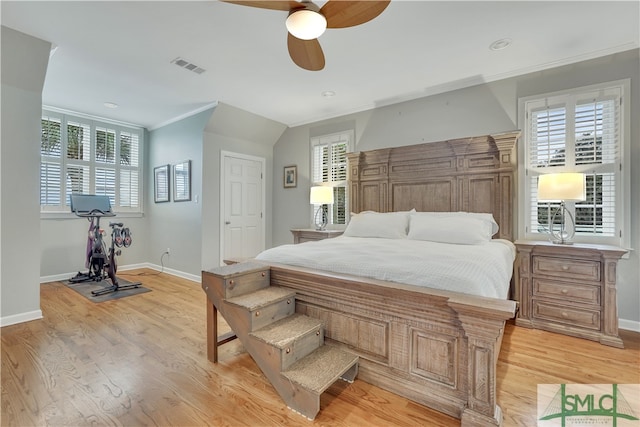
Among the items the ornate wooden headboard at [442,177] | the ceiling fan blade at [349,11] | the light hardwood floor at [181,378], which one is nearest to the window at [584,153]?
the ornate wooden headboard at [442,177]

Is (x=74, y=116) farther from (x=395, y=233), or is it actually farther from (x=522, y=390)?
(x=522, y=390)

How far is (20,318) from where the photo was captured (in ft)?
9.36

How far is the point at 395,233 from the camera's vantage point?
3330 mm

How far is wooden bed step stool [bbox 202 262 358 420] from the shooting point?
1.62 m

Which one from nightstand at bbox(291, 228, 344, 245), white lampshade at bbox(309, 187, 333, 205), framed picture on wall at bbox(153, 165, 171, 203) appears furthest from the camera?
framed picture on wall at bbox(153, 165, 171, 203)

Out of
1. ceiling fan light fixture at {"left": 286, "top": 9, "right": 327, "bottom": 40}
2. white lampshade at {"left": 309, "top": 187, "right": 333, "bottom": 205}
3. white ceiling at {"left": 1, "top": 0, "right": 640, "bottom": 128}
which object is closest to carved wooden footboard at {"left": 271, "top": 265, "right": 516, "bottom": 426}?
ceiling fan light fixture at {"left": 286, "top": 9, "right": 327, "bottom": 40}

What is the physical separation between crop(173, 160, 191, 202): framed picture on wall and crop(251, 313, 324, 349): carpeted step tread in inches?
138

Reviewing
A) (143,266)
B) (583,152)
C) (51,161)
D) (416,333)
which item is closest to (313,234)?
(416,333)

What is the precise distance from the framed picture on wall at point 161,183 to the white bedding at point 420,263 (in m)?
3.60

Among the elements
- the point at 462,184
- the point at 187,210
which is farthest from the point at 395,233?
the point at 187,210

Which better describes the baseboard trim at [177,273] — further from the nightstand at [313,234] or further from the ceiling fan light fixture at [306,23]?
the ceiling fan light fixture at [306,23]

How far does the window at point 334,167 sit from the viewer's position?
4645 millimetres

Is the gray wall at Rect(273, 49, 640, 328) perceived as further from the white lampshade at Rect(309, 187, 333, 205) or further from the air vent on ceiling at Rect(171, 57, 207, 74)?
the air vent on ceiling at Rect(171, 57, 207, 74)

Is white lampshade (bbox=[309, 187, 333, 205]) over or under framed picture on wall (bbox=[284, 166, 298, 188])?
under
